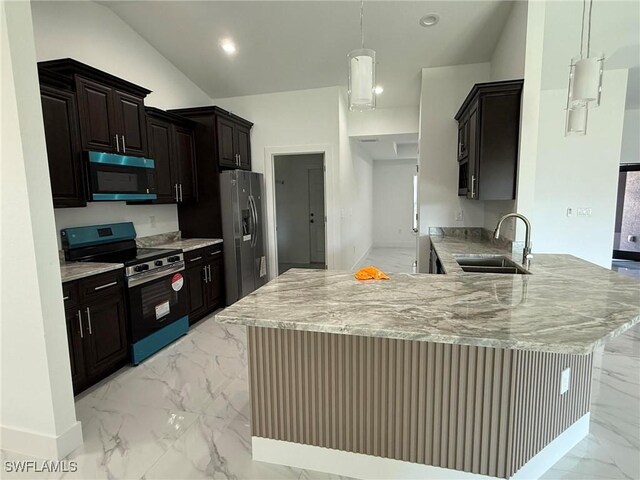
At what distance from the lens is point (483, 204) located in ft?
13.8

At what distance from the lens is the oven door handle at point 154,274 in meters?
2.89

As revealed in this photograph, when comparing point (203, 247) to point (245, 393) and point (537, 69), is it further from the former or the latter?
point (537, 69)

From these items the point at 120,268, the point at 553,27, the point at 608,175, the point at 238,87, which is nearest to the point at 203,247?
the point at 120,268

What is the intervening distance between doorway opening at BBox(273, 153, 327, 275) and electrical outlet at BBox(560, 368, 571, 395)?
5.54m

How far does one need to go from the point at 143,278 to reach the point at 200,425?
4.73ft

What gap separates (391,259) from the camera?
779 cm

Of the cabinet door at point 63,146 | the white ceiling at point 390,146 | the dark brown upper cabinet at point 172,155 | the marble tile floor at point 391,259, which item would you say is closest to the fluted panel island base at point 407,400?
the cabinet door at point 63,146

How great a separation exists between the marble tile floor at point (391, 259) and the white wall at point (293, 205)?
140cm

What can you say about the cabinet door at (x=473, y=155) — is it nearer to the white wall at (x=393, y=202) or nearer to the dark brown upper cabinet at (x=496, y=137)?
the dark brown upper cabinet at (x=496, y=137)

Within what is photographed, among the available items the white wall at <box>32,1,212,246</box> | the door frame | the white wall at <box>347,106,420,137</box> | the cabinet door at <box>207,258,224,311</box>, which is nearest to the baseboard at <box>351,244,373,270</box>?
the door frame

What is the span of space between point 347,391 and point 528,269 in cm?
160

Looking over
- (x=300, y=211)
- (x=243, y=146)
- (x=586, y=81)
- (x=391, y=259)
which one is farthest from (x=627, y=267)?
(x=243, y=146)

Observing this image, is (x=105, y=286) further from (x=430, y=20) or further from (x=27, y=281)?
(x=430, y=20)

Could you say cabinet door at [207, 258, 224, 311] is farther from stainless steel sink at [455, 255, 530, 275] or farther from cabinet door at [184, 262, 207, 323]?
stainless steel sink at [455, 255, 530, 275]
